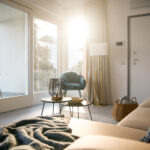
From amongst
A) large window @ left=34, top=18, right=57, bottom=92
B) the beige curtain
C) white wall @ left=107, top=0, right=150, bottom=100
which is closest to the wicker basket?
the beige curtain

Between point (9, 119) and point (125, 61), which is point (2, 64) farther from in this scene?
point (125, 61)

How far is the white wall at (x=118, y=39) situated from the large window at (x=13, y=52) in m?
2.16

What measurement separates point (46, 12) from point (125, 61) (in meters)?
2.43

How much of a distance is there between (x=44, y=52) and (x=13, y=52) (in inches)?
41.4

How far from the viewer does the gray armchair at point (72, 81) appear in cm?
453

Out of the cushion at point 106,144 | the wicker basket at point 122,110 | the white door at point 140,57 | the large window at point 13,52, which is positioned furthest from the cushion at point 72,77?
the cushion at point 106,144

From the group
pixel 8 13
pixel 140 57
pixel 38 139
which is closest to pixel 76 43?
pixel 140 57

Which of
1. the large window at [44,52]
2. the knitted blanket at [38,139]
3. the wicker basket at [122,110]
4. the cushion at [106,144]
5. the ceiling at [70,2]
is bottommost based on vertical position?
the wicker basket at [122,110]

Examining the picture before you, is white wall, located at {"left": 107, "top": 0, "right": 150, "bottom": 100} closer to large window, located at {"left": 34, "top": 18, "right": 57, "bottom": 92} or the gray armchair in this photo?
the gray armchair

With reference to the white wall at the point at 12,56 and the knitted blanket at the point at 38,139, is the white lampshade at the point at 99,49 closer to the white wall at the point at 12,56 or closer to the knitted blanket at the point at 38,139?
the white wall at the point at 12,56

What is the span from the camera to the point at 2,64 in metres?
3.85

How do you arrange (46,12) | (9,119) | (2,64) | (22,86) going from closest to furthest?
(9,119) → (2,64) → (22,86) → (46,12)

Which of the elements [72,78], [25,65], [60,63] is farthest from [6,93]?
[60,63]

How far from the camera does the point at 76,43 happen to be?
5.66 metres
